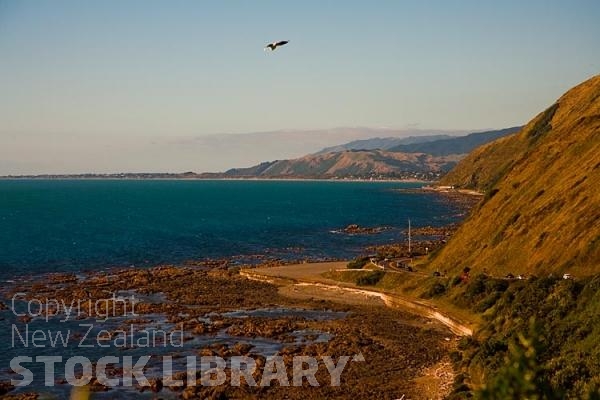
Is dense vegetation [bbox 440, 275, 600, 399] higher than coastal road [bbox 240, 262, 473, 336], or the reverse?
dense vegetation [bbox 440, 275, 600, 399]

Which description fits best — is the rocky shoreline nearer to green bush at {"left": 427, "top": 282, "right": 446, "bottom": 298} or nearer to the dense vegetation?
the dense vegetation

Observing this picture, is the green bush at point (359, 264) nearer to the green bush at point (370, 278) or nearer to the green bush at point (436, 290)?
the green bush at point (370, 278)

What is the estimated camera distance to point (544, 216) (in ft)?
240

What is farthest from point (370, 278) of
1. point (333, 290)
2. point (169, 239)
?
point (169, 239)

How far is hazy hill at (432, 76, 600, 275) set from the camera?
209 feet

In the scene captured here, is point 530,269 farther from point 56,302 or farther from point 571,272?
point 56,302

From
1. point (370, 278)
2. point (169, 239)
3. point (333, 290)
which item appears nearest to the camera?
point (333, 290)

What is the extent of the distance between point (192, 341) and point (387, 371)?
19.3 meters

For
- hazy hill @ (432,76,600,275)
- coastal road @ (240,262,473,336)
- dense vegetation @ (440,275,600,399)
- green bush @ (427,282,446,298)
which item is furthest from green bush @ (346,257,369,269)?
dense vegetation @ (440,275,600,399)

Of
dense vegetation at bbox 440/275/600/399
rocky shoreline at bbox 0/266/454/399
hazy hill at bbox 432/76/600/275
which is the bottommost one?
rocky shoreline at bbox 0/266/454/399

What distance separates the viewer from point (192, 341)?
59.2 m

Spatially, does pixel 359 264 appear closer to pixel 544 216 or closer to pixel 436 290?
pixel 436 290

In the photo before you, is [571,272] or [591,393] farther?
[571,272]

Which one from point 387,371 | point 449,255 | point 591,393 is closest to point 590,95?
point 449,255
